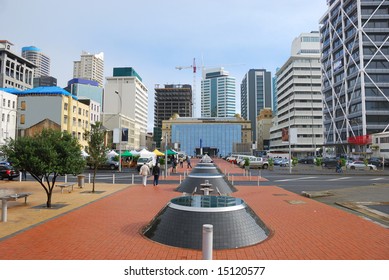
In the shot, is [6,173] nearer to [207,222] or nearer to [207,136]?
[207,222]

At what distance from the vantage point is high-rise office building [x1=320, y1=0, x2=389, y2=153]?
66.4 m

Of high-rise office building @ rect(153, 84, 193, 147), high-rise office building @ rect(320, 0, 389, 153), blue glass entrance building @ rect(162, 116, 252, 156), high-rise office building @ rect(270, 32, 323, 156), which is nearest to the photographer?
high-rise office building @ rect(320, 0, 389, 153)

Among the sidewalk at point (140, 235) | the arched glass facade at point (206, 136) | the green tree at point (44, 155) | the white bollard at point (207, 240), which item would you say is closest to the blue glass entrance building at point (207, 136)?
the arched glass facade at point (206, 136)

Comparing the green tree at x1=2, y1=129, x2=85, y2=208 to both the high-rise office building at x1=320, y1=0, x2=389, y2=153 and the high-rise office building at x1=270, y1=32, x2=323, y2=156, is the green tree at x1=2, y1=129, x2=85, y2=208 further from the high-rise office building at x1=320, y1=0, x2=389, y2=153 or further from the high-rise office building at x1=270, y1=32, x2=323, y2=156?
the high-rise office building at x1=270, y1=32, x2=323, y2=156

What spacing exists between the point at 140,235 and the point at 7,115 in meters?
60.0

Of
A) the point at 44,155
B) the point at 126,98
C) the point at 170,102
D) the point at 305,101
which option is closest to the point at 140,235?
the point at 44,155

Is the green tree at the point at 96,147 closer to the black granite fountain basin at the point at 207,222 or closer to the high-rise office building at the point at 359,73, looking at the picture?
the black granite fountain basin at the point at 207,222

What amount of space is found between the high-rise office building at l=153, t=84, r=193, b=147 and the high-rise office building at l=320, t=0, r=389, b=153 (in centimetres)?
12006

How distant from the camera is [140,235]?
27.2ft

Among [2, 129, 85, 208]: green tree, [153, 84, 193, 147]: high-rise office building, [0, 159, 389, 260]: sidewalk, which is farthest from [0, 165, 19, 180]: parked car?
[153, 84, 193, 147]: high-rise office building

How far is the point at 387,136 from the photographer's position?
5688 centimetres

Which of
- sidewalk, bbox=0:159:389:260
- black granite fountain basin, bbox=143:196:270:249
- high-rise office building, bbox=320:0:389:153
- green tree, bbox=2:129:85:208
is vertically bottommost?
sidewalk, bbox=0:159:389:260

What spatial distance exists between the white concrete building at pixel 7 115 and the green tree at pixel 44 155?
48.7 m

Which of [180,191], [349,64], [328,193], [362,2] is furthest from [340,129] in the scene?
[180,191]
